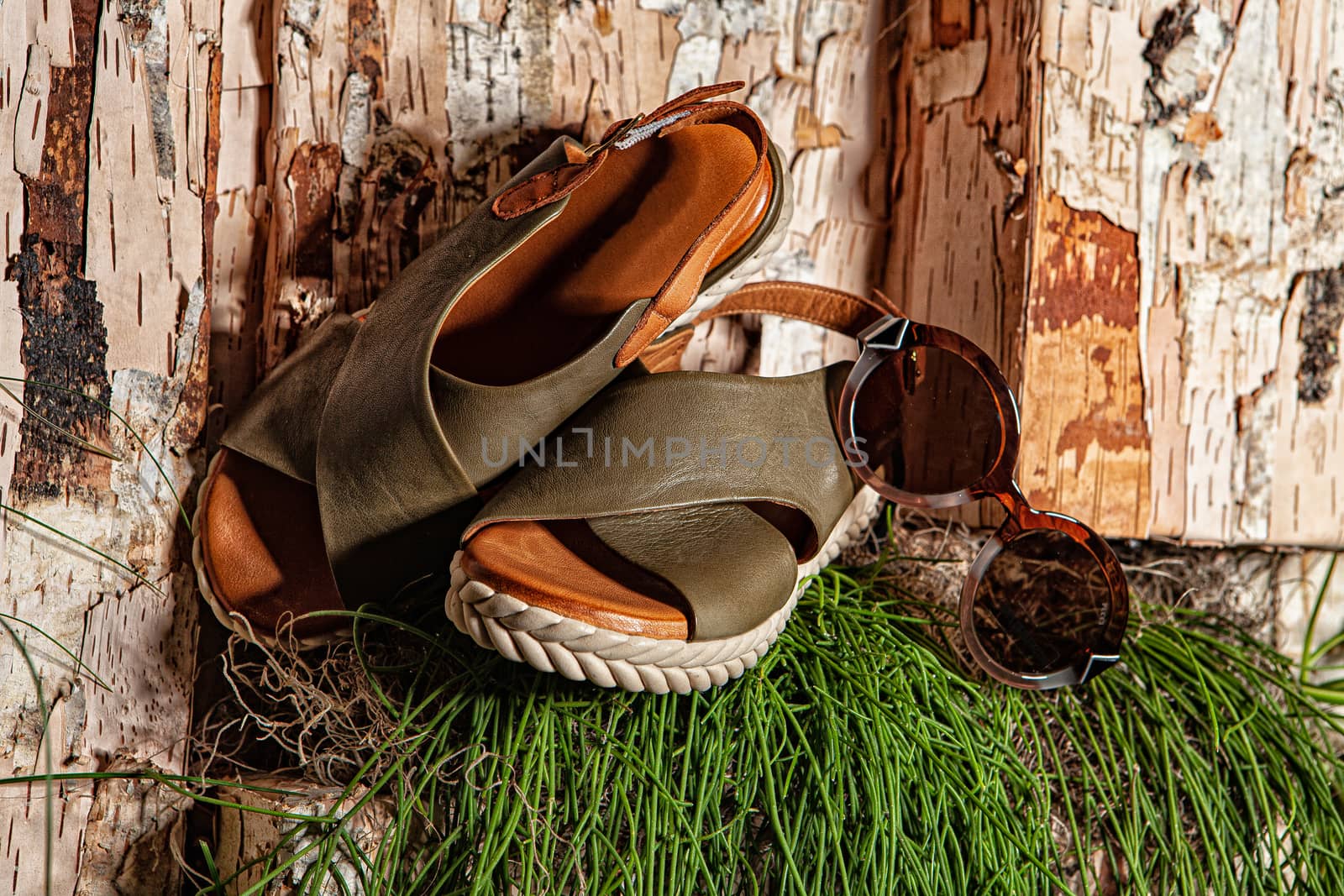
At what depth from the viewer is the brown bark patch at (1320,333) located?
3.13ft

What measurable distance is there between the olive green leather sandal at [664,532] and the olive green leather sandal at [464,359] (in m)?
0.05

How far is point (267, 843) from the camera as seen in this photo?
69 cm

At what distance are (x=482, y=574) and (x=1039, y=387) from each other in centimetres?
60

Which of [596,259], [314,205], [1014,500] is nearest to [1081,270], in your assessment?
[1014,500]

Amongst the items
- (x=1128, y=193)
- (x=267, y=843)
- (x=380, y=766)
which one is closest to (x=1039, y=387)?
(x=1128, y=193)

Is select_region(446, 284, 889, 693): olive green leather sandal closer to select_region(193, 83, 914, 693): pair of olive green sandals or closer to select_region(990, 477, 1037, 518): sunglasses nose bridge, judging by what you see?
select_region(193, 83, 914, 693): pair of olive green sandals

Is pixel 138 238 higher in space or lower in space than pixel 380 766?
higher

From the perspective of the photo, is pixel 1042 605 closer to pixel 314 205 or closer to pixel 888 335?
pixel 888 335

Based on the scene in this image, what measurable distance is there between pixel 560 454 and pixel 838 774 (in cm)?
34

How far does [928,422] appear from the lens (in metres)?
0.81

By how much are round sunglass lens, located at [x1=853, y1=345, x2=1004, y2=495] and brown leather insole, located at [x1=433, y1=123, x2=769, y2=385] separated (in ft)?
0.73

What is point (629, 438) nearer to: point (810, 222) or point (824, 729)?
point (824, 729)

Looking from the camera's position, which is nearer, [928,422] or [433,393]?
[433,393]

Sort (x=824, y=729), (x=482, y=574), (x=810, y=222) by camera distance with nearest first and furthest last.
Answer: (x=482, y=574) < (x=824, y=729) < (x=810, y=222)
